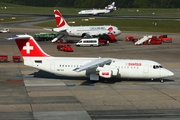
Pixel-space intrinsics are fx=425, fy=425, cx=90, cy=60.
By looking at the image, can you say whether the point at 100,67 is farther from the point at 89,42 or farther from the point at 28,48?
the point at 89,42

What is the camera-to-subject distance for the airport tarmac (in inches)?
1571

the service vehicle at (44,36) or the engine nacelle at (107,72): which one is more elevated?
the service vehicle at (44,36)

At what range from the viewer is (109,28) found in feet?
364

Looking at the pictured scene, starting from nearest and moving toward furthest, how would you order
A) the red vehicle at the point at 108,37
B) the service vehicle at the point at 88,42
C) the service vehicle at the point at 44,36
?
the service vehicle at the point at 88,42, the red vehicle at the point at 108,37, the service vehicle at the point at 44,36

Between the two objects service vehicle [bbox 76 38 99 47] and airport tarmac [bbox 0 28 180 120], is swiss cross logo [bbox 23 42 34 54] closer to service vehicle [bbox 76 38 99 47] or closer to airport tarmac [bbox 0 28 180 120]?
airport tarmac [bbox 0 28 180 120]

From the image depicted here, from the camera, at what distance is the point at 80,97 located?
154ft

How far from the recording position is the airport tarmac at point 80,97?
39906mm

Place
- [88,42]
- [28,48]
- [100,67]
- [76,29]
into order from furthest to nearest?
[76,29] → [88,42] → [28,48] → [100,67]

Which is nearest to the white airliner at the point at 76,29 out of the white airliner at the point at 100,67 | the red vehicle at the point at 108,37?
the red vehicle at the point at 108,37

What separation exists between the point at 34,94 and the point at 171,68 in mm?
27532

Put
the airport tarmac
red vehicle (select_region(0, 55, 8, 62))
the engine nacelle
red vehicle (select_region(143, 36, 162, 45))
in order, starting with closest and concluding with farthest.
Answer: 1. the airport tarmac
2. the engine nacelle
3. red vehicle (select_region(0, 55, 8, 62))
4. red vehicle (select_region(143, 36, 162, 45))

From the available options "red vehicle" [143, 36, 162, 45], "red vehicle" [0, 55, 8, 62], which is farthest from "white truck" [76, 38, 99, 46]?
"red vehicle" [0, 55, 8, 62]

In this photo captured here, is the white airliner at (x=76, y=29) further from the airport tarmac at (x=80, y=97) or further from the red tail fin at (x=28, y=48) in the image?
the red tail fin at (x=28, y=48)

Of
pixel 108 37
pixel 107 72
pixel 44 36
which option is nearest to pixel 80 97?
pixel 107 72
